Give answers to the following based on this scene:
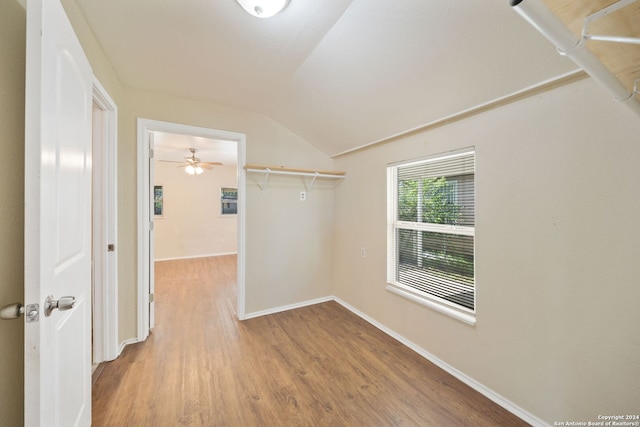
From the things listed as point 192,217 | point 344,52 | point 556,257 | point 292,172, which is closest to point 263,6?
point 344,52

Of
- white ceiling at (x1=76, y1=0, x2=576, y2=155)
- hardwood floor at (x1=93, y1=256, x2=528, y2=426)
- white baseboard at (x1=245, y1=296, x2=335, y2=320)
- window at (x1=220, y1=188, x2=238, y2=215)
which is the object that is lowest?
hardwood floor at (x1=93, y1=256, x2=528, y2=426)

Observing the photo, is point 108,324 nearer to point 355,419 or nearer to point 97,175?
point 97,175

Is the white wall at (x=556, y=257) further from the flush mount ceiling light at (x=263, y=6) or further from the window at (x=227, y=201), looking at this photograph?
the window at (x=227, y=201)

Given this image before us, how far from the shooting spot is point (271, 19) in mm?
1490

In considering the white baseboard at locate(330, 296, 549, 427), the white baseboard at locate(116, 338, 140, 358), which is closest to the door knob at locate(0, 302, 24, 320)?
the white baseboard at locate(116, 338, 140, 358)

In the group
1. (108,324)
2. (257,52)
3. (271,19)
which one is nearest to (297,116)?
(257,52)

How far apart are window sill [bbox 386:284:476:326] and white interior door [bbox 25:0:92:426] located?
224cm

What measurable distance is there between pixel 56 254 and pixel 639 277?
2.49 metres

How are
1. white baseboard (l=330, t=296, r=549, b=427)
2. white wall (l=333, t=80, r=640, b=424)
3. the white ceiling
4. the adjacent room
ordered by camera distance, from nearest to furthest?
the adjacent room < white wall (l=333, t=80, r=640, b=424) < the white ceiling < white baseboard (l=330, t=296, r=549, b=427)

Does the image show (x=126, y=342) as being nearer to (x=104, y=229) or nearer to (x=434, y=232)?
(x=104, y=229)

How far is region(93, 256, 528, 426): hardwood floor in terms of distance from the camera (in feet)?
5.08

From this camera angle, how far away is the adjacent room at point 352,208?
2.92ft

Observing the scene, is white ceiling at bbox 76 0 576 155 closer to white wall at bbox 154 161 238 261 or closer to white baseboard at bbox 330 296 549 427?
white baseboard at bbox 330 296 549 427

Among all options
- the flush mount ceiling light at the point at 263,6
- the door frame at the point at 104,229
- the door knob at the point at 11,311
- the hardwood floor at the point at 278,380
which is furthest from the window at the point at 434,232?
the door frame at the point at 104,229
